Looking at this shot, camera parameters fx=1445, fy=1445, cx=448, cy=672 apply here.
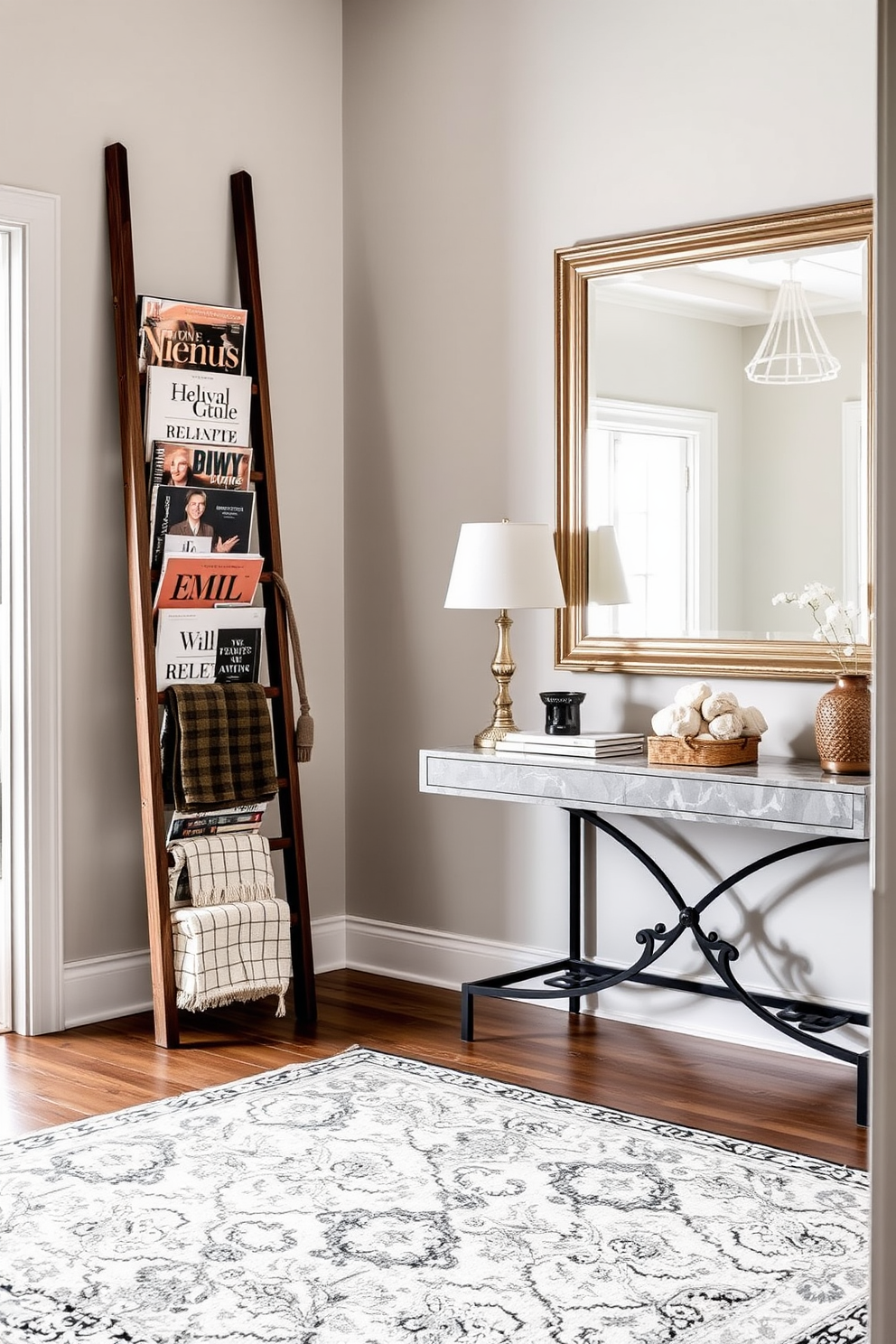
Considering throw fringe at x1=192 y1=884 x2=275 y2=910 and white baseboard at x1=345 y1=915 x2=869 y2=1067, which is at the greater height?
throw fringe at x1=192 y1=884 x2=275 y2=910

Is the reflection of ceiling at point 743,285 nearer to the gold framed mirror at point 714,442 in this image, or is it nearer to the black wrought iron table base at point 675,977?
the gold framed mirror at point 714,442

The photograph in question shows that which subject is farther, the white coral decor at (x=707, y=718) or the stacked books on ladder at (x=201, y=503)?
the stacked books on ladder at (x=201, y=503)

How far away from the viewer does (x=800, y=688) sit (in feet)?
12.2

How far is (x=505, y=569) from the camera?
388 cm

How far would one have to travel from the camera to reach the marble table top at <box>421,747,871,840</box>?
3.21m

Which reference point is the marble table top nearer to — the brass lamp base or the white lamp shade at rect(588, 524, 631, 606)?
the brass lamp base

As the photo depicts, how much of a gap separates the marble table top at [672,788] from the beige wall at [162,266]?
90cm

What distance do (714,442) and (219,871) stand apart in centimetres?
179

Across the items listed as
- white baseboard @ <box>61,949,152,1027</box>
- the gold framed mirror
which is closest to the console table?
the gold framed mirror

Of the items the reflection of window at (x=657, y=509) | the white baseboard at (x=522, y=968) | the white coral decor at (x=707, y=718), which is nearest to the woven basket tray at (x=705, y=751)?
the white coral decor at (x=707, y=718)

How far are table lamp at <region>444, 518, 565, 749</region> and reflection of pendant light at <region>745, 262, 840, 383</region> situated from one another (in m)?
0.71

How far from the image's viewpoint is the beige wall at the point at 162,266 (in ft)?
13.1

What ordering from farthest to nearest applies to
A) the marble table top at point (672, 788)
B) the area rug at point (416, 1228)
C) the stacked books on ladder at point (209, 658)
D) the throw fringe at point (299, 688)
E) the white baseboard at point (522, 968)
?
the throw fringe at point (299, 688) < the stacked books on ladder at point (209, 658) < the white baseboard at point (522, 968) < the marble table top at point (672, 788) < the area rug at point (416, 1228)

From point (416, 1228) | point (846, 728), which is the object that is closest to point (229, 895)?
point (416, 1228)
